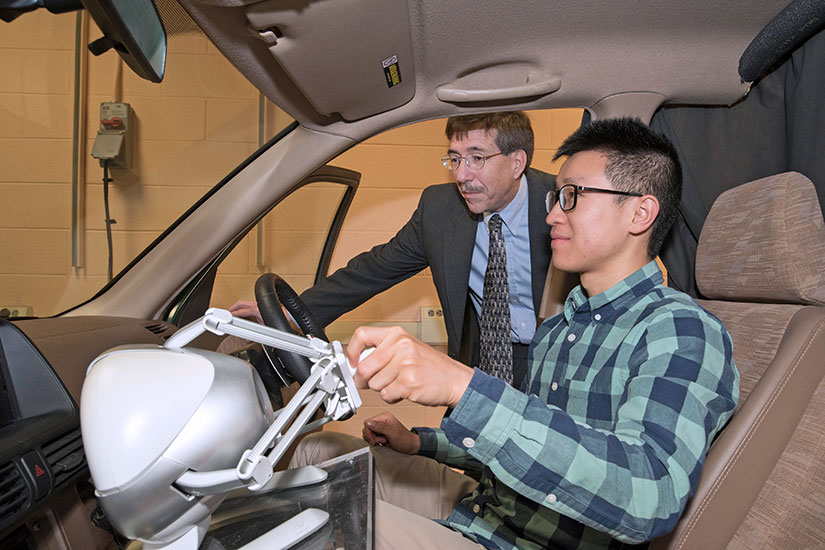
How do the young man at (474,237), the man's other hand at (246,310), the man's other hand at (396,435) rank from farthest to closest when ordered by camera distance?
the young man at (474,237) < the man's other hand at (246,310) < the man's other hand at (396,435)

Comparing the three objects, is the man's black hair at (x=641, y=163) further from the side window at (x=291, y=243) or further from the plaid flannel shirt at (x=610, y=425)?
the side window at (x=291, y=243)

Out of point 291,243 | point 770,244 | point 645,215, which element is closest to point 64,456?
point 645,215

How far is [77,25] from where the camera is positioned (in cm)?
246

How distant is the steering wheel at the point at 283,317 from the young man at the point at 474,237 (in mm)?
826

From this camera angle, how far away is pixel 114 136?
2293 mm

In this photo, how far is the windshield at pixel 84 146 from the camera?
2338 mm

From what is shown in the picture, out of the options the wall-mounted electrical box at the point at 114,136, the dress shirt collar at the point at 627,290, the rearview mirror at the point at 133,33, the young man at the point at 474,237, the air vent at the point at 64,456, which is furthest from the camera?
the wall-mounted electrical box at the point at 114,136

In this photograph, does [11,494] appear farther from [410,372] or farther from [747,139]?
[747,139]

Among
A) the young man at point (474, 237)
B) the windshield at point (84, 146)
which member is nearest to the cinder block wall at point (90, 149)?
the windshield at point (84, 146)

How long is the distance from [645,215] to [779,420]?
448mm

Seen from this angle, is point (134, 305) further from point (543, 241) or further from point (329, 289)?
point (543, 241)

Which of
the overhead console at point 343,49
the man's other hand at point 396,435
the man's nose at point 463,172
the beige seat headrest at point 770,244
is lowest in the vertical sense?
the man's other hand at point 396,435

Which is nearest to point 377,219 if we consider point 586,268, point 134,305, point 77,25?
point 77,25

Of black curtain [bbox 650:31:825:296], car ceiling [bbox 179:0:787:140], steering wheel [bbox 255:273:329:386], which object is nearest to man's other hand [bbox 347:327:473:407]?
steering wheel [bbox 255:273:329:386]
